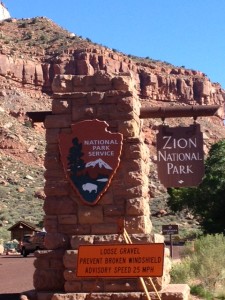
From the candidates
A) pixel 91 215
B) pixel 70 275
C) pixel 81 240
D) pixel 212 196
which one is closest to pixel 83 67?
pixel 212 196

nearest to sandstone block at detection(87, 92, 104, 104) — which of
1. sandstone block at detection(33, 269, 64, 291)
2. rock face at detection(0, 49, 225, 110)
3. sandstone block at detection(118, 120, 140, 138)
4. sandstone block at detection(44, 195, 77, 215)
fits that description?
sandstone block at detection(118, 120, 140, 138)

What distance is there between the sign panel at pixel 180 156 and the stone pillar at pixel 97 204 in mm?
366

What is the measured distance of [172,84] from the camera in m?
124

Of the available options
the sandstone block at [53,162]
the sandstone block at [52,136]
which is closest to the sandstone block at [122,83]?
the sandstone block at [52,136]

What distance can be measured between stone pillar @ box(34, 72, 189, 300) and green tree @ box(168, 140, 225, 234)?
69.2 feet

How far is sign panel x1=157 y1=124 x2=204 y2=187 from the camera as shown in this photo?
1118 cm

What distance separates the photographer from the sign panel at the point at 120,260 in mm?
9234

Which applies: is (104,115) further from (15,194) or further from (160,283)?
(15,194)

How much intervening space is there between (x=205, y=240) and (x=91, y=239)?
8249 millimetres

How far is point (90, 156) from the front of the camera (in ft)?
35.2

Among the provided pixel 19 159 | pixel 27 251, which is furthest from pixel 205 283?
pixel 19 159

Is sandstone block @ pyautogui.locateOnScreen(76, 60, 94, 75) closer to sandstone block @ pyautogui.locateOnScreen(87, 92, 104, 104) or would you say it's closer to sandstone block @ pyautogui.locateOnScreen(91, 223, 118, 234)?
sandstone block @ pyautogui.locateOnScreen(87, 92, 104, 104)

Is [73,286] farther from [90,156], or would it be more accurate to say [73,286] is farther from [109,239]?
→ [90,156]

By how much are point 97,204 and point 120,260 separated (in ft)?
4.65
